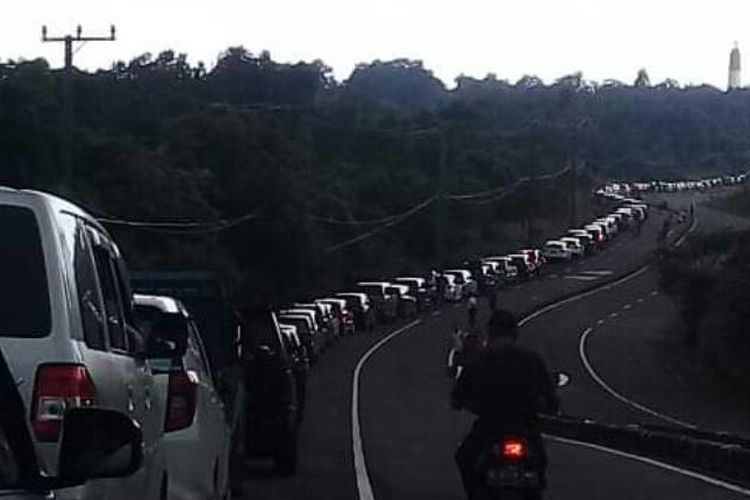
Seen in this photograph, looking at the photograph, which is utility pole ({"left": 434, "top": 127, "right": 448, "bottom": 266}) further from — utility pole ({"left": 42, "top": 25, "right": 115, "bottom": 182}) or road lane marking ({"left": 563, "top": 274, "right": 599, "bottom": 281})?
utility pole ({"left": 42, "top": 25, "right": 115, "bottom": 182})

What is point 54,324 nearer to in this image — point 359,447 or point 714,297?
point 359,447

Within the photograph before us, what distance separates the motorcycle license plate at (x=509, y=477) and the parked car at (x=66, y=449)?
5.87 m

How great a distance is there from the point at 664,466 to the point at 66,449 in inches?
667

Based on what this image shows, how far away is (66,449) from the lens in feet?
19.4

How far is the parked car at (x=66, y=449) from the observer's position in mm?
5523

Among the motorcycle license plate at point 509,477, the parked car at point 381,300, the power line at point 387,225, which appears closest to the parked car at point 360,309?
the parked car at point 381,300

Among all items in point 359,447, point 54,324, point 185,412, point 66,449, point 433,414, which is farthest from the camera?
point 433,414

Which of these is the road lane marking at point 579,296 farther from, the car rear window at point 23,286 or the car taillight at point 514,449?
the car rear window at point 23,286

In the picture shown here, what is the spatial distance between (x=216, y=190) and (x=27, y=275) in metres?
64.3

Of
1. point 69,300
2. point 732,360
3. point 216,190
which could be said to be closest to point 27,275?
point 69,300

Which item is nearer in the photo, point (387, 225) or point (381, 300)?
point (381, 300)

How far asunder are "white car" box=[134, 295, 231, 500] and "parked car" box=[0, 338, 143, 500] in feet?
11.1

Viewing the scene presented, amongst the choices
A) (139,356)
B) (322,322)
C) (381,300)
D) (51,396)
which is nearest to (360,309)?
(381,300)

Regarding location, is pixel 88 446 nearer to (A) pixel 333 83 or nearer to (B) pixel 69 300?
(B) pixel 69 300
